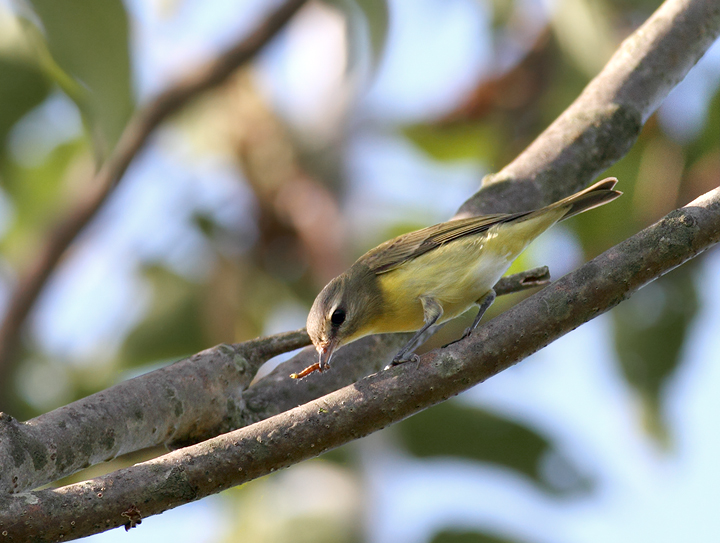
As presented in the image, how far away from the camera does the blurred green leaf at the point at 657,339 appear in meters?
6.04

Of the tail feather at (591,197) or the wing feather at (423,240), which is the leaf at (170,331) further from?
the tail feather at (591,197)

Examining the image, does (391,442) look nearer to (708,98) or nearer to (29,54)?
(708,98)

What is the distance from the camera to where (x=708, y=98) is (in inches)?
222

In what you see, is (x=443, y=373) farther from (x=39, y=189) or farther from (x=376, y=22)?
(x=39, y=189)

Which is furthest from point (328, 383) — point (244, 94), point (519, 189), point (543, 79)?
point (244, 94)

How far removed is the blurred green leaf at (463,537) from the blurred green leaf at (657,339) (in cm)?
159

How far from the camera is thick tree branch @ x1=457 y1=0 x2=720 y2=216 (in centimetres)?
354

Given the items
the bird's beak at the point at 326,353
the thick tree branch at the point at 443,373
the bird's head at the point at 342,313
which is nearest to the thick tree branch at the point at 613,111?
the bird's head at the point at 342,313

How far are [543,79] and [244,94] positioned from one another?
323 centimetres

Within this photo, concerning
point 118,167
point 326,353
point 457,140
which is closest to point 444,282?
point 326,353

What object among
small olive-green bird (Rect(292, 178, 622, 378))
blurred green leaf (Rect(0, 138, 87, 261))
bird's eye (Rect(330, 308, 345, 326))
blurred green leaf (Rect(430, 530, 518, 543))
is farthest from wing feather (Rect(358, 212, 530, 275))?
blurred green leaf (Rect(0, 138, 87, 261))

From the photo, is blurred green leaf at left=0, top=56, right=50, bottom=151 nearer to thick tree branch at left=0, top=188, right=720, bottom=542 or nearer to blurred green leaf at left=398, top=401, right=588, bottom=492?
blurred green leaf at left=398, top=401, right=588, bottom=492

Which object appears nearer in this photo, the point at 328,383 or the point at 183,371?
the point at 183,371

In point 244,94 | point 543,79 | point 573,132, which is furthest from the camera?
point 244,94
